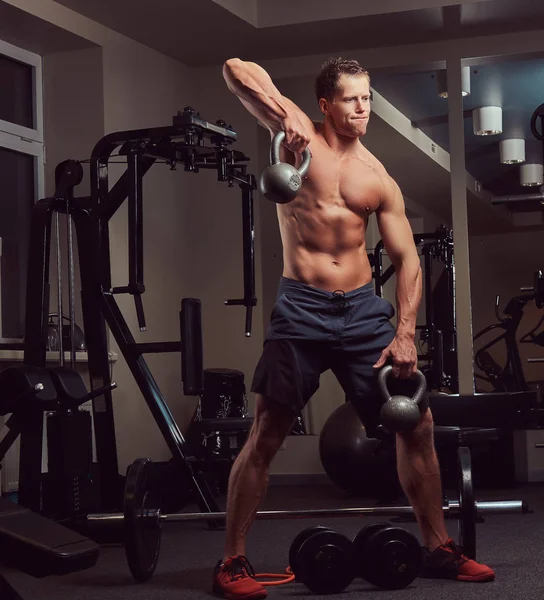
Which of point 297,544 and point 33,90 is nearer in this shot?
point 297,544

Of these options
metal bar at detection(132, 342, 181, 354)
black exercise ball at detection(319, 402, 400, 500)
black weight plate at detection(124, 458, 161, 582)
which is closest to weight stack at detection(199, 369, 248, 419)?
black exercise ball at detection(319, 402, 400, 500)

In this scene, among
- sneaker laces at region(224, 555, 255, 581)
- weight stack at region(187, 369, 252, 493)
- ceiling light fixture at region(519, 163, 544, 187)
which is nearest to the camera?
sneaker laces at region(224, 555, 255, 581)

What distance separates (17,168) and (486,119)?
10.4ft

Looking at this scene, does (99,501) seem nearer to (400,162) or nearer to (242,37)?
(242,37)

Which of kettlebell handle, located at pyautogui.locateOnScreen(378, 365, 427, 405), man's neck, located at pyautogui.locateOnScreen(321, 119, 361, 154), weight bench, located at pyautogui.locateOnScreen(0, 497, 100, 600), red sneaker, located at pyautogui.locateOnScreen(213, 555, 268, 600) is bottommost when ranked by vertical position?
red sneaker, located at pyautogui.locateOnScreen(213, 555, 268, 600)

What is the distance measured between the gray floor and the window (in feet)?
5.08

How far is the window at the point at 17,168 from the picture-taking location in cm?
502

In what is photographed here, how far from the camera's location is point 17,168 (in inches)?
203

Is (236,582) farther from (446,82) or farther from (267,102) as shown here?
(446,82)

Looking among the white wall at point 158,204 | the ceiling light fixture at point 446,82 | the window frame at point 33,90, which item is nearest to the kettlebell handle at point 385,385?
the white wall at point 158,204

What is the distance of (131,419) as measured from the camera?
5.23 m

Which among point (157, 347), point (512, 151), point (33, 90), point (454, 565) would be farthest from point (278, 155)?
point (512, 151)

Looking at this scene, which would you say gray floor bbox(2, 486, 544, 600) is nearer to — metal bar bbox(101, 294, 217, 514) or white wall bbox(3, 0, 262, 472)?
metal bar bbox(101, 294, 217, 514)

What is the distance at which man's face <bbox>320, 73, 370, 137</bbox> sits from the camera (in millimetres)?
2723
